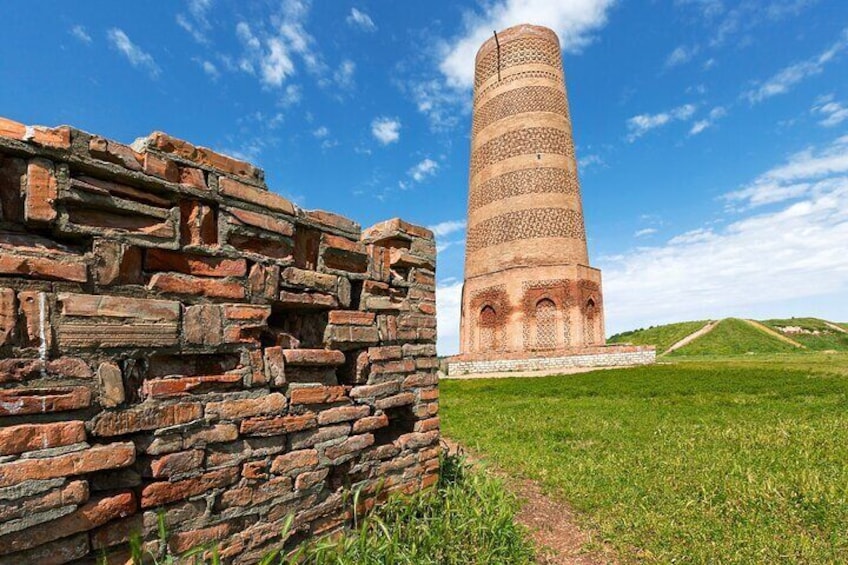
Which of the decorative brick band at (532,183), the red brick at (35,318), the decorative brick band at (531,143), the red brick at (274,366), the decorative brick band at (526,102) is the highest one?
the decorative brick band at (526,102)

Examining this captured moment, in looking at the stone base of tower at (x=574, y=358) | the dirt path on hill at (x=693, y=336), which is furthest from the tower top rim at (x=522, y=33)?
the dirt path on hill at (x=693, y=336)

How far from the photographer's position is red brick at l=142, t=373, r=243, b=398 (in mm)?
1923

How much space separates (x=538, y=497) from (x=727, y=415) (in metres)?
4.90

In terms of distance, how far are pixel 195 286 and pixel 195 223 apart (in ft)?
0.93

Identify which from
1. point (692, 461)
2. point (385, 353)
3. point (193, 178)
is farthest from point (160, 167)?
point (692, 461)

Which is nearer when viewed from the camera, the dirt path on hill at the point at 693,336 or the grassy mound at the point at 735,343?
the grassy mound at the point at 735,343

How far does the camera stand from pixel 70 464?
166 cm

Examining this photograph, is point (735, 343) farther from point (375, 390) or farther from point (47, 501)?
point (47, 501)

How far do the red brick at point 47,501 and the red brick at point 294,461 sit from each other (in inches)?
31.4

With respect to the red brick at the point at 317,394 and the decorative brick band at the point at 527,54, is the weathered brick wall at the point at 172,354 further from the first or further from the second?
the decorative brick band at the point at 527,54

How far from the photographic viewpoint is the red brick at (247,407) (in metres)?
2.10

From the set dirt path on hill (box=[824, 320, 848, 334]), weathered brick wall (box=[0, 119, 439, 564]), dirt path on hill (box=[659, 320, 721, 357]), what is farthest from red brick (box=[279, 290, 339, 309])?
dirt path on hill (box=[824, 320, 848, 334])

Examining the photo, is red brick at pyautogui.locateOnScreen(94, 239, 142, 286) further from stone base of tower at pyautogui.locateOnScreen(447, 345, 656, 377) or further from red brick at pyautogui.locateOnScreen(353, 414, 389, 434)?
stone base of tower at pyautogui.locateOnScreen(447, 345, 656, 377)

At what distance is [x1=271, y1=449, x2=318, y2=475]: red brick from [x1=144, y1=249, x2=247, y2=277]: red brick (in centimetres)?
93
